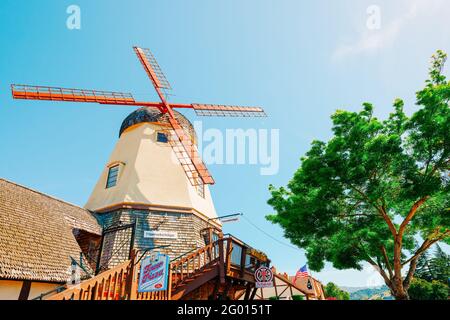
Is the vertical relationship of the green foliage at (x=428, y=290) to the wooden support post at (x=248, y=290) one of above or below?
below

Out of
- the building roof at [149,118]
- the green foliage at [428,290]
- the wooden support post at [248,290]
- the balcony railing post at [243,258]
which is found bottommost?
the green foliage at [428,290]

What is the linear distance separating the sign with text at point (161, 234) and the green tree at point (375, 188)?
5.03 m

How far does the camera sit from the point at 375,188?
9000mm

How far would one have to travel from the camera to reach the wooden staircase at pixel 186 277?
5659mm

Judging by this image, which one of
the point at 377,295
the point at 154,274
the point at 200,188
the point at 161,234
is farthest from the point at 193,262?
the point at 377,295

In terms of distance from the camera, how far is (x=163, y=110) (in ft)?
59.9

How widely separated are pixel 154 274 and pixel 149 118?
12.6m

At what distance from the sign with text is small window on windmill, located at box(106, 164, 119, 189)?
4145mm

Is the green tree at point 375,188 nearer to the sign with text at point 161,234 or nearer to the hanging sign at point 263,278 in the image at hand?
the hanging sign at point 263,278

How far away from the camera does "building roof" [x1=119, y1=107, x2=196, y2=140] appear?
17.6 meters

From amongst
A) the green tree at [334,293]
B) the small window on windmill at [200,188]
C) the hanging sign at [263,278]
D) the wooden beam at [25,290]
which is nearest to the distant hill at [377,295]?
the green tree at [334,293]

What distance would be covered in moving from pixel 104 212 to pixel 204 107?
9.72m
